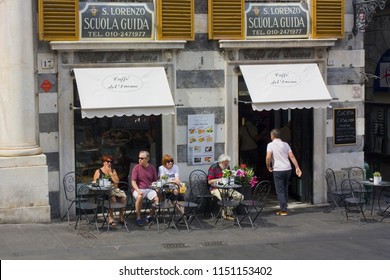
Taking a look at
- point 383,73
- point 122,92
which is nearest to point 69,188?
Result: point 122,92

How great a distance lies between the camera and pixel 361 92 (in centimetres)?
1633

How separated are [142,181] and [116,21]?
2.97 metres

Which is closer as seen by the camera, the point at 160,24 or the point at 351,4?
the point at 160,24

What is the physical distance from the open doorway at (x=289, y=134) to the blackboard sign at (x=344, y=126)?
536mm

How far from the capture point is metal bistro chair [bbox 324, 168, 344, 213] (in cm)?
1575

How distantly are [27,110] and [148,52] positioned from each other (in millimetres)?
2577

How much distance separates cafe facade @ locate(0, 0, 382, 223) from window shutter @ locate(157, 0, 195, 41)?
0.02 meters

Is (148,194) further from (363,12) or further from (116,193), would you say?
(363,12)

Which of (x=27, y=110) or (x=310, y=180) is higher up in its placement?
(x=27, y=110)

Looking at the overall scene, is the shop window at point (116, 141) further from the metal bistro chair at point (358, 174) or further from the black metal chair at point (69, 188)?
the metal bistro chair at point (358, 174)

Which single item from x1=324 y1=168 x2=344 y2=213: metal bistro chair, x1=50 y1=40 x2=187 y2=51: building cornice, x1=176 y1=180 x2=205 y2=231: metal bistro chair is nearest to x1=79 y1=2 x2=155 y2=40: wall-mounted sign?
x1=50 y1=40 x2=187 y2=51: building cornice

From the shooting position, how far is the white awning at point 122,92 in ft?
44.6
